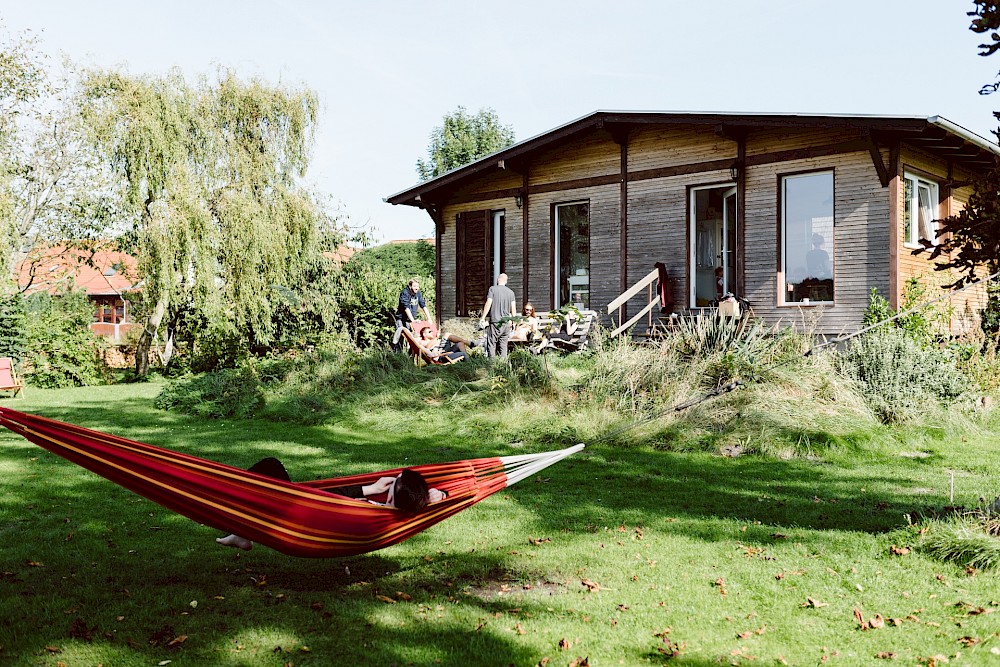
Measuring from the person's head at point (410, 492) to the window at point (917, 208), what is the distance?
9.67m

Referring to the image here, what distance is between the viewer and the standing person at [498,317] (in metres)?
11.6

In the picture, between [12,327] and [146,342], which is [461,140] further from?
[12,327]

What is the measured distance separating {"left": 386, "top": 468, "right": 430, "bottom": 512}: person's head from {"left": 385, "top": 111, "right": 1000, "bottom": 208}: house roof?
8503mm

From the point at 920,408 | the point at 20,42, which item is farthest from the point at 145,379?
the point at 920,408

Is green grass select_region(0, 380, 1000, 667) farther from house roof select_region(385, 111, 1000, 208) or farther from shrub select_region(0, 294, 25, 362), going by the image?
shrub select_region(0, 294, 25, 362)

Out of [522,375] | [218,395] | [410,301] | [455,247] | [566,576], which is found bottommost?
[566,576]

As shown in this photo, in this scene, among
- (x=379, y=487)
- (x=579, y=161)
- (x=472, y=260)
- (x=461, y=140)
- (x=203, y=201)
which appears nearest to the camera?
(x=379, y=487)

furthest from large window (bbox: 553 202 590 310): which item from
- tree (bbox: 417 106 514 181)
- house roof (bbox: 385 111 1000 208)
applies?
tree (bbox: 417 106 514 181)

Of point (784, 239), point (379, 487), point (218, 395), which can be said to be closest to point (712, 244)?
point (784, 239)

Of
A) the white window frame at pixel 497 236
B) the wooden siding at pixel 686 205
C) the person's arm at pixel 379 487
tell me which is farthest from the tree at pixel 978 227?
the white window frame at pixel 497 236

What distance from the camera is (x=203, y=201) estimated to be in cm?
1720

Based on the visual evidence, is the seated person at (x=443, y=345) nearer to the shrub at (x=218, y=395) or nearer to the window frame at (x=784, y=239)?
the shrub at (x=218, y=395)

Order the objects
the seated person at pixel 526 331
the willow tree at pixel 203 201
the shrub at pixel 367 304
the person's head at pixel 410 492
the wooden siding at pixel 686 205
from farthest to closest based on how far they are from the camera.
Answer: the shrub at pixel 367 304
the willow tree at pixel 203 201
the seated person at pixel 526 331
the wooden siding at pixel 686 205
the person's head at pixel 410 492

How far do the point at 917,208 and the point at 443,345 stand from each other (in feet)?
24.3
